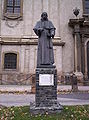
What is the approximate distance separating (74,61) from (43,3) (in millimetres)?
6655

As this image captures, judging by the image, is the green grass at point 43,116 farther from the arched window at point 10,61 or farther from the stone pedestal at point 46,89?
the arched window at point 10,61

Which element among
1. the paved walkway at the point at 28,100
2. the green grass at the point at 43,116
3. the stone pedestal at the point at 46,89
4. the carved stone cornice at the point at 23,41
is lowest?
the paved walkway at the point at 28,100

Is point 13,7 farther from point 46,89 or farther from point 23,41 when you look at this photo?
point 46,89

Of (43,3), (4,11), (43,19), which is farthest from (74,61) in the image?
(43,19)

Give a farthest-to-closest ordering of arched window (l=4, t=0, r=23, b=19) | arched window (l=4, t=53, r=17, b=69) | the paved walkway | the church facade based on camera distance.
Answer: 1. arched window (l=4, t=0, r=23, b=19)
2. arched window (l=4, t=53, r=17, b=69)
3. the church facade
4. the paved walkway

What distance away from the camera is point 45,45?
297 inches

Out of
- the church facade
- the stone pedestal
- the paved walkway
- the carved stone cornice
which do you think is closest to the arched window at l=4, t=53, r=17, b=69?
the church facade

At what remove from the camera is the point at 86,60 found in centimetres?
2061

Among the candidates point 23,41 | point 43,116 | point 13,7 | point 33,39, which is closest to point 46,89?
point 43,116

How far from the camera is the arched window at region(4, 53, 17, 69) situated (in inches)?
790

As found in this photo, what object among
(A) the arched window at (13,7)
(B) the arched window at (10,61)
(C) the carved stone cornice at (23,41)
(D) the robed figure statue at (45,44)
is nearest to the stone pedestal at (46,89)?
(D) the robed figure statue at (45,44)

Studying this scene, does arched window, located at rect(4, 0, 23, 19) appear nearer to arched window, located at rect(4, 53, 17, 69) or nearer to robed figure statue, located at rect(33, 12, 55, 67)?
arched window, located at rect(4, 53, 17, 69)

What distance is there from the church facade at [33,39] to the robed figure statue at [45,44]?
11.7 meters

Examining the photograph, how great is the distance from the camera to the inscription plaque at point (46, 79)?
24.0 feet
